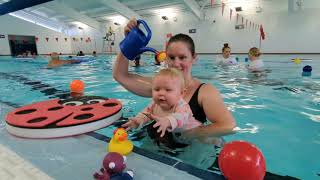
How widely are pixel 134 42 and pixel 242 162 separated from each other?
139 cm

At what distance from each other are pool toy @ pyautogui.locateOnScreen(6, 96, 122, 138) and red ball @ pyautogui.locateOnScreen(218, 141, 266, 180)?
49.0 inches

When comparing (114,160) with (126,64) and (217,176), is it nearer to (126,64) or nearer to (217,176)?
(217,176)

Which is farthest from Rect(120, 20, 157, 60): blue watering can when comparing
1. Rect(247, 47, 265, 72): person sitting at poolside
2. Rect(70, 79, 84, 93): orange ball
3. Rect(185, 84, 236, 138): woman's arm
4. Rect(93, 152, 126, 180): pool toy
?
Rect(247, 47, 265, 72): person sitting at poolside

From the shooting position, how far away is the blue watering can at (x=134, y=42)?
211 cm

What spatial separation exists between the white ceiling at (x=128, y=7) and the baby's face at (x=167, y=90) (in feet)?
48.3

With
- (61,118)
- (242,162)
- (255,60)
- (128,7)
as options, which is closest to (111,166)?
Result: (242,162)

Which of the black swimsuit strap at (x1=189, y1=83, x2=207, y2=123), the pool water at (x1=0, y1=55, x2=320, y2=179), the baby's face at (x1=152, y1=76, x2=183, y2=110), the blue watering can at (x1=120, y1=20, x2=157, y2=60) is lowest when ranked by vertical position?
the pool water at (x1=0, y1=55, x2=320, y2=179)

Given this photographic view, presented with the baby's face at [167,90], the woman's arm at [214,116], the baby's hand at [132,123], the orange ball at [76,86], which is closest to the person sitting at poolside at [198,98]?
the woman's arm at [214,116]

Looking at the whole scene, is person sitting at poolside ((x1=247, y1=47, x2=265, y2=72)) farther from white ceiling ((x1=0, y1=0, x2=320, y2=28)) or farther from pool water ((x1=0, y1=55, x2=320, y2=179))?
white ceiling ((x1=0, y1=0, x2=320, y2=28))

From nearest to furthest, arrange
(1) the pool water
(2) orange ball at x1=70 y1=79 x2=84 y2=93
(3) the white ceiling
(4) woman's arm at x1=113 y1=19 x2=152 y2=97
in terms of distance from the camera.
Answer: (1) the pool water, (4) woman's arm at x1=113 y1=19 x2=152 y2=97, (2) orange ball at x1=70 y1=79 x2=84 y2=93, (3) the white ceiling

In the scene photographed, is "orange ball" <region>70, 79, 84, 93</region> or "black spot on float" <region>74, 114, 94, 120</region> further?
"orange ball" <region>70, 79, 84, 93</region>

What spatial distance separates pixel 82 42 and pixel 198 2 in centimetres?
1504

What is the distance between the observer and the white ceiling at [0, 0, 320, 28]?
14664 mm

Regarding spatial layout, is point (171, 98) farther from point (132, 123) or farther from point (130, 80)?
point (130, 80)
